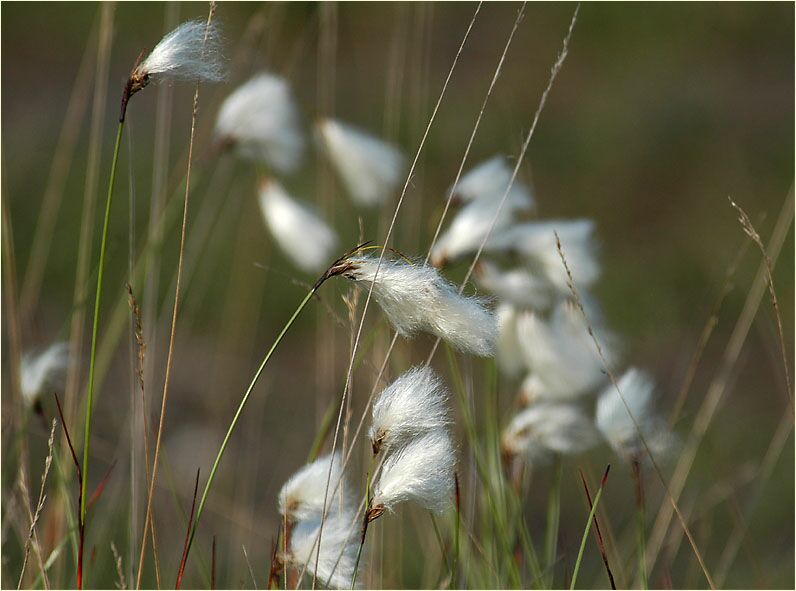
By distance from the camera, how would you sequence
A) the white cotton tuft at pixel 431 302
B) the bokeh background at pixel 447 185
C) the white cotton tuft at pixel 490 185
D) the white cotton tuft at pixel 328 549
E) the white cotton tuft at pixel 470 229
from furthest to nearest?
the bokeh background at pixel 447 185
the white cotton tuft at pixel 490 185
the white cotton tuft at pixel 470 229
the white cotton tuft at pixel 328 549
the white cotton tuft at pixel 431 302

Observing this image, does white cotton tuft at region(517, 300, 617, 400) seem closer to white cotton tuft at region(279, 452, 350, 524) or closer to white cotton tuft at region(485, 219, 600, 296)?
white cotton tuft at region(485, 219, 600, 296)

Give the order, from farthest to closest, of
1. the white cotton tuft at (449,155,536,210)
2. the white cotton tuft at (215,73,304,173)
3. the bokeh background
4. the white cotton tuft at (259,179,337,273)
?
1. the bokeh background
2. the white cotton tuft at (259,179,337,273)
3. the white cotton tuft at (215,73,304,173)
4. the white cotton tuft at (449,155,536,210)

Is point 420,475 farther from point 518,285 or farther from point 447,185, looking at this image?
point 447,185

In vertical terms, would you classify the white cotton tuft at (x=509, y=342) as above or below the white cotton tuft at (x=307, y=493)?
above

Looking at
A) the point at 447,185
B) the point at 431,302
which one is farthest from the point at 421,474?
the point at 447,185

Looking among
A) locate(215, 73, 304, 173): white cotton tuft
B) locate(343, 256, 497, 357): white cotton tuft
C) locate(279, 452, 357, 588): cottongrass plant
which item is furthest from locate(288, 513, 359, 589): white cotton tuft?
locate(215, 73, 304, 173): white cotton tuft

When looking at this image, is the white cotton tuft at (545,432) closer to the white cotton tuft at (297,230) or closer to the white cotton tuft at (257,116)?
the white cotton tuft at (297,230)

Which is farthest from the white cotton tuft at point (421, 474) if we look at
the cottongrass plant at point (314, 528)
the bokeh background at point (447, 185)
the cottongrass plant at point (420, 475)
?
the bokeh background at point (447, 185)
